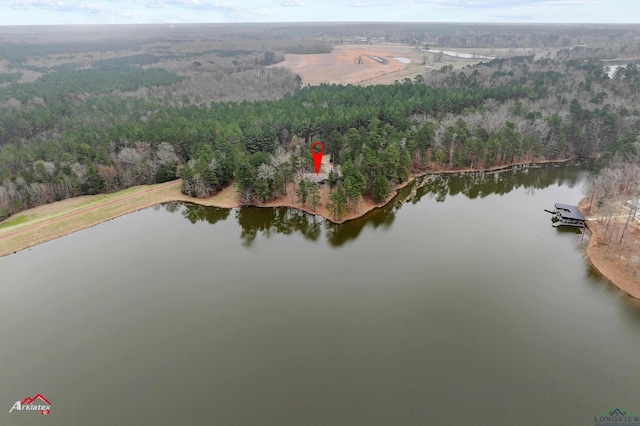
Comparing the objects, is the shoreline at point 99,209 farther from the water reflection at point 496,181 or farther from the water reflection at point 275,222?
the water reflection at point 496,181

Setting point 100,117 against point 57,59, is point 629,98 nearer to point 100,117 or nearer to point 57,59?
point 100,117

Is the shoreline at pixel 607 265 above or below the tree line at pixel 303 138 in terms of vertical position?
below

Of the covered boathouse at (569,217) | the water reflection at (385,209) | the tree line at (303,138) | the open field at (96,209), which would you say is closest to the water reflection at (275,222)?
the water reflection at (385,209)

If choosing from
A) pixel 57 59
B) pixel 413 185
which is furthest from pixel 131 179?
pixel 57 59

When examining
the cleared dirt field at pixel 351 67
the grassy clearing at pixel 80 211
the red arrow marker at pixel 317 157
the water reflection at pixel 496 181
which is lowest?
the grassy clearing at pixel 80 211

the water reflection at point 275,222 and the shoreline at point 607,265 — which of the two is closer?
the shoreline at point 607,265

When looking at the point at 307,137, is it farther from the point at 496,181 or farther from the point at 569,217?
the point at 569,217
